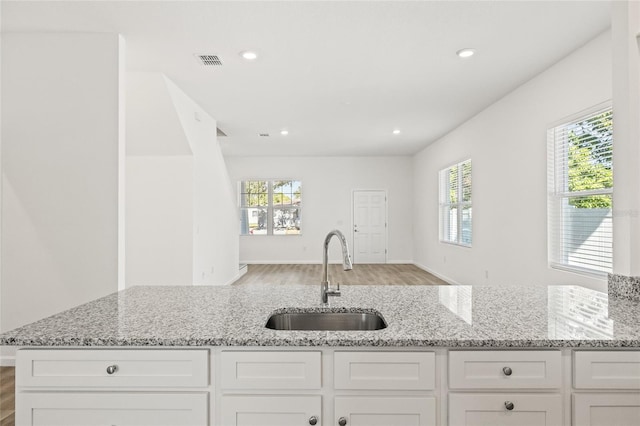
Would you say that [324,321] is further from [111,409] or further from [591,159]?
[591,159]

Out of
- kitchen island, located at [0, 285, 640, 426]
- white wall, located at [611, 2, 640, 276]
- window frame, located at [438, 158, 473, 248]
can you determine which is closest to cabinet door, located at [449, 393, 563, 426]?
kitchen island, located at [0, 285, 640, 426]

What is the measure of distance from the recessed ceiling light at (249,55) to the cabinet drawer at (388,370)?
2947mm

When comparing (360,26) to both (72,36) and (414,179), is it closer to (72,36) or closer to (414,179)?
(72,36)

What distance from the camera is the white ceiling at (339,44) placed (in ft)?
8.87

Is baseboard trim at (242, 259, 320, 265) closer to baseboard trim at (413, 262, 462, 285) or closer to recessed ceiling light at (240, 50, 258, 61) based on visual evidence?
baseboard trim at (413, 262, 462, 285)

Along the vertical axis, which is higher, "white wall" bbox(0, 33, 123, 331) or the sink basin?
"white wall" bbox(0, 33, 123, 331)

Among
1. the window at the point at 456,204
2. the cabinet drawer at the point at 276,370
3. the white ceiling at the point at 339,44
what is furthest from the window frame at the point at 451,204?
the cabinet drawer at the point at 276,370

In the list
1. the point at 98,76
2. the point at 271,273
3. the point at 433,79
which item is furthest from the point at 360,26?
the point at 271,273

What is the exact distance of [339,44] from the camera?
127 inches

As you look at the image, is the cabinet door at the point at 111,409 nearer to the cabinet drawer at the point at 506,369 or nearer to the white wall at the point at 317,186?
the cabinet drawer at the point at 506,369

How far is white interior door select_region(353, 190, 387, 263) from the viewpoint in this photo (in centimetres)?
943

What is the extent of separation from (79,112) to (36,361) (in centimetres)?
243

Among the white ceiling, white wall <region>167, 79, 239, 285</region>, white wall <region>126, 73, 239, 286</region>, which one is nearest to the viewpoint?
the white ceiling

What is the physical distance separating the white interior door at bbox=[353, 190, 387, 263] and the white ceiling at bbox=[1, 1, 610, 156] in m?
4.18
